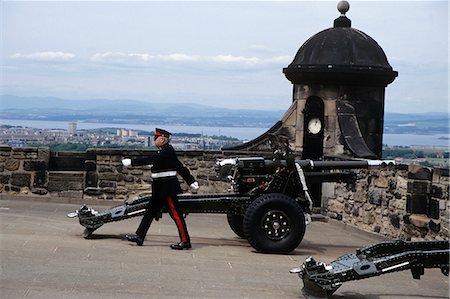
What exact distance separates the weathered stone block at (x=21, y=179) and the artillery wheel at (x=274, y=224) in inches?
251

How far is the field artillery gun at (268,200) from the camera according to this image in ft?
34.5

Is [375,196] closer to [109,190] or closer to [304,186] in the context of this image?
[304,186]

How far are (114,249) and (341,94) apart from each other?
25.7 ft

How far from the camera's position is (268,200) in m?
10.5

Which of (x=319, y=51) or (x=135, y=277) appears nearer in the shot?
(x=135, y=277)

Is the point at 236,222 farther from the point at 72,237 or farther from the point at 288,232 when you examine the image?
the point at 72,237

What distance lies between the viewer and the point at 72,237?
11133mm

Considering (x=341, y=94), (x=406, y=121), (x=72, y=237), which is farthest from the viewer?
(x=406, y=121)

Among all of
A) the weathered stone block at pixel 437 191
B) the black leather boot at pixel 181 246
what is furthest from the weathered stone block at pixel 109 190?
the weathered stone block at pixel 437 191

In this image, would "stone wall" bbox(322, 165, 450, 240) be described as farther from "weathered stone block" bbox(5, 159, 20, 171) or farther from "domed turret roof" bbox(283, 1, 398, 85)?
"weathered stone block" bbox(5, 159, 20, 171)

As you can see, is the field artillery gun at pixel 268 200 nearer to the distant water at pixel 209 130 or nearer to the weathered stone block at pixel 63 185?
the weathered stone block at pixel 63 185

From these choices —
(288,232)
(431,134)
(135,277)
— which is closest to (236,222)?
(288,232)

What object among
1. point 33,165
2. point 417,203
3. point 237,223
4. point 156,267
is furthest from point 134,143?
point 156,267

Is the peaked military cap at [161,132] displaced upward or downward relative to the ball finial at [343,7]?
downward
